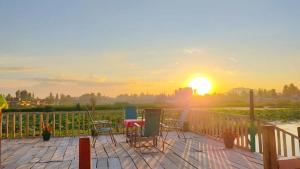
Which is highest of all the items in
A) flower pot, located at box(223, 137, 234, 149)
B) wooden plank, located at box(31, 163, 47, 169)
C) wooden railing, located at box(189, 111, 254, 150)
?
wooden railing, located at box(189, 111, 254, 150)

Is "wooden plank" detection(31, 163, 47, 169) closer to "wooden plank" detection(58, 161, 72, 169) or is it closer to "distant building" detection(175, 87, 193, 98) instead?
"wooden plank" detection(58, 161, 72, 169)

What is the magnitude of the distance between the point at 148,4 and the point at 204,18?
242 cm

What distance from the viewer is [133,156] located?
6.44 meters

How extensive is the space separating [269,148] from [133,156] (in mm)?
5067

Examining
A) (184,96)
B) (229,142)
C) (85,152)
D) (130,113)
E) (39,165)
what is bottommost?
(39,165)

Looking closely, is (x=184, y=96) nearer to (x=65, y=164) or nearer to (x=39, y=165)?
(x=65, y=164)

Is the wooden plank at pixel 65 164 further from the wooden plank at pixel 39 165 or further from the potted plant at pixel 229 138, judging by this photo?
the potted plant at pixel 229 138

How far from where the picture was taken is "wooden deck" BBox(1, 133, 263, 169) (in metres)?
5.62

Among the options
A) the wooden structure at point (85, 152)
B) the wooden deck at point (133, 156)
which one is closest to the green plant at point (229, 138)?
the wooden deck at point (133, 156)

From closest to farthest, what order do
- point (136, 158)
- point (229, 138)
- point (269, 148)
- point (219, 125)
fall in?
point (269, 148) < point (136, 158) < point (229, 138) < point (219, 125)

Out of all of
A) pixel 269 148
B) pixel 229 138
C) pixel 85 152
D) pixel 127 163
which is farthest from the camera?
pixel 229 138

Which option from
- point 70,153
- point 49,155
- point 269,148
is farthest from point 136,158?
point 269,148

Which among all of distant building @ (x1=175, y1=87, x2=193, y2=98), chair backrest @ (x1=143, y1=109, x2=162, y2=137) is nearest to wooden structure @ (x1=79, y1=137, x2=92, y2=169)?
chair backrest @ (x1=143, y1=109, x2=162, y2=137)

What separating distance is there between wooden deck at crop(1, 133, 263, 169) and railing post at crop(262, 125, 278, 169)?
12.7 ft
